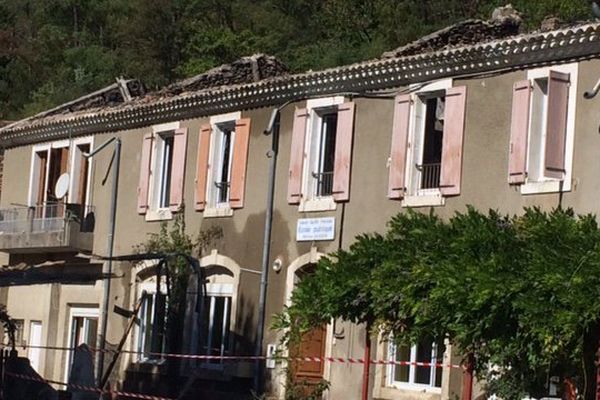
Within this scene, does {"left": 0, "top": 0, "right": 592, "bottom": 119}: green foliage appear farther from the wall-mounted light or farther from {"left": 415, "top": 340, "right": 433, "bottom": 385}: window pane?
{"left": 415, "top": 340, "right": 433, "bottom": 385}: window pane

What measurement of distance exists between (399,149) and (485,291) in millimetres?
8386

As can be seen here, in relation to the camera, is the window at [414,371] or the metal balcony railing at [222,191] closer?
the window at [414,371]

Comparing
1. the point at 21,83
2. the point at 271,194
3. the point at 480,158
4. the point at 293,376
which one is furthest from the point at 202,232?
the point at 21,83

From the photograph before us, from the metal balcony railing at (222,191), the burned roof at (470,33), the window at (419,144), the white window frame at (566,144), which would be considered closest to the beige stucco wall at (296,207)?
the white window frame at (566,144)

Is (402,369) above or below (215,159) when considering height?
below

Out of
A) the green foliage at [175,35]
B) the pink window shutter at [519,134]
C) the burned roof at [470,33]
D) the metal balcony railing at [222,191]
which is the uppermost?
the green foliage at [175,35]

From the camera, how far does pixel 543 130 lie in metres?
19.5

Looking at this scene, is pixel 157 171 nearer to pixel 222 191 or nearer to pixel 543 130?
pixel 222 191

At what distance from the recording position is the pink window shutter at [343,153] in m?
22.6

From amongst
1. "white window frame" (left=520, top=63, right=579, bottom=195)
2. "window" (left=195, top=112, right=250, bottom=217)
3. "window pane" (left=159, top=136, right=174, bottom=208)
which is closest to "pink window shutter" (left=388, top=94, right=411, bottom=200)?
"white window frame" (left=520, top=63, right=579, bottom=195)

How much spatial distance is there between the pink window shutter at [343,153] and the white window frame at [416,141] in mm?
1361

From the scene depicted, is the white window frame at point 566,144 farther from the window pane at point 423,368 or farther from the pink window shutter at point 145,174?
the pink window shutter at point 145,174

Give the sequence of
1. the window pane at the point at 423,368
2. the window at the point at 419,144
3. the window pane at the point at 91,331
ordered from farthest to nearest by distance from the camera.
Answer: the window pane at the point at 91,331, the window at the point at 419,144, the window pane at the point at 423,368

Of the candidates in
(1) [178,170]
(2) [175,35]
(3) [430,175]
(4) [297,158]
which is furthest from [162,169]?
(2) [175,35]
